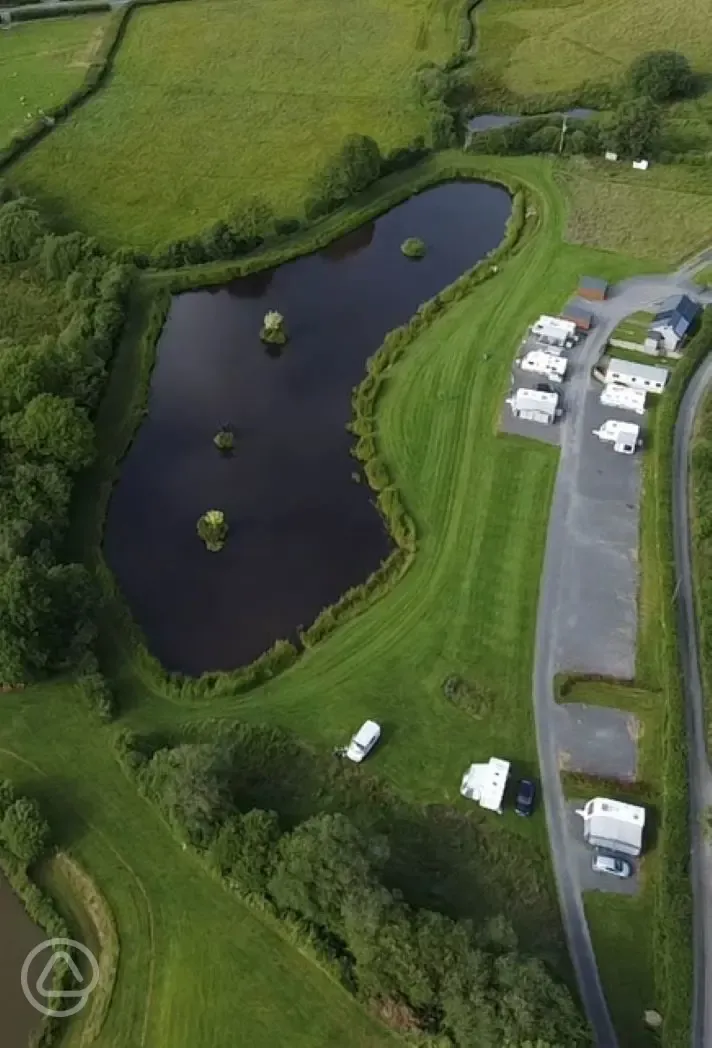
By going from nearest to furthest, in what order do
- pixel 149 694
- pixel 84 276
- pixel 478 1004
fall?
pixel 478 1004 < pixel 149 694 < pixel 84 276

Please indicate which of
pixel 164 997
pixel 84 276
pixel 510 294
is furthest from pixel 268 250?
pixel 164 997

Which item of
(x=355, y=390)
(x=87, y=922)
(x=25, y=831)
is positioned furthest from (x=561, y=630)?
(x=25, y=831)

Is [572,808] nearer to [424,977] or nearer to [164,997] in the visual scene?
[424,977]

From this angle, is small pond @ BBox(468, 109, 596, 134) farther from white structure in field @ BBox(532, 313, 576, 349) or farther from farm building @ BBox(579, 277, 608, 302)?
white structure in field @ BBox(532, 313, 576, 349)

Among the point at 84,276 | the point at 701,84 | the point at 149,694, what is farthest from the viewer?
the point at 701,84

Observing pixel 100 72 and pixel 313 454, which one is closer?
pixel 313 454

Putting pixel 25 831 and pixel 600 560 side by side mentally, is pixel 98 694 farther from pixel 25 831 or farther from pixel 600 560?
pixel 600 560
